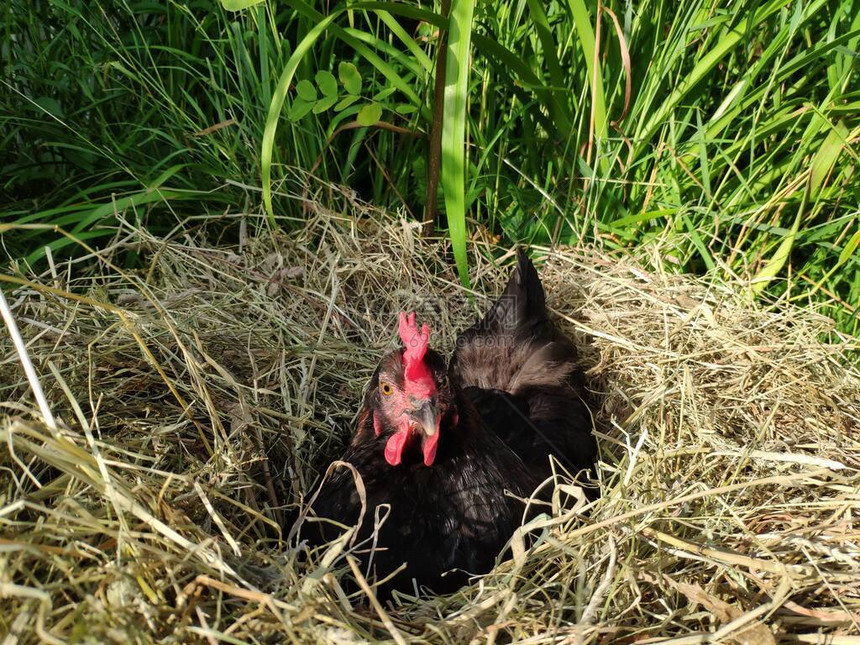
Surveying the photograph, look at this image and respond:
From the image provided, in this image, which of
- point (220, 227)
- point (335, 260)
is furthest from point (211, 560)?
point (220, 227)

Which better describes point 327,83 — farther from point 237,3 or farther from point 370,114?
point 237,3

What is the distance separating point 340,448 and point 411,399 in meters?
0.80

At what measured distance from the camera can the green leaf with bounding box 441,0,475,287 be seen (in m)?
2.50

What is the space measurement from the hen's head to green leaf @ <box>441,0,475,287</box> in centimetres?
66

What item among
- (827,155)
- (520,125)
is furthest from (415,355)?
(827,155)

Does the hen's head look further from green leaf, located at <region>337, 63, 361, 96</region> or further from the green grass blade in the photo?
the green grass blade

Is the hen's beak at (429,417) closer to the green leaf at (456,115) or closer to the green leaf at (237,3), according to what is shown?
the green leaf at (456,115)

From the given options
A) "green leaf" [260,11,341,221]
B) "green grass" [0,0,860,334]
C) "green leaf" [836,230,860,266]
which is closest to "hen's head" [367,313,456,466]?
"green leaf" [260,11,341,221]

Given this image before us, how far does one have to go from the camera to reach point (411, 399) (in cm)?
199

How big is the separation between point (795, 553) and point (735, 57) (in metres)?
2.17

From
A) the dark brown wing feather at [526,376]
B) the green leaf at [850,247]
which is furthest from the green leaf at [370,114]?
the green leaf at [850,247]

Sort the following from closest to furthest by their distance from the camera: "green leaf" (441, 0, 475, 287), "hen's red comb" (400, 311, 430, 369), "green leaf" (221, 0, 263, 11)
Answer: "hen's red comb" (400, 311, 430, 369) → "green leaf" (221, 0, 263, 11) → "green leaf" (441, 0, 475, 287)

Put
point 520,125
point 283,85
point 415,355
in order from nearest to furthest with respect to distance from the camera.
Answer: point 415,355 → point 283,85 → point 520,125

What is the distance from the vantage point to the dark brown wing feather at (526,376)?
263 cm
